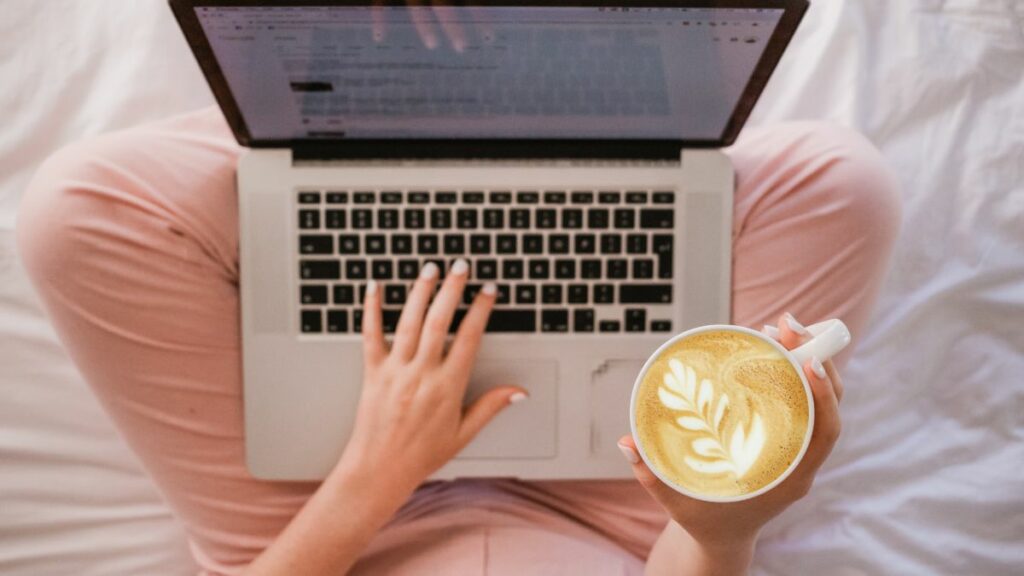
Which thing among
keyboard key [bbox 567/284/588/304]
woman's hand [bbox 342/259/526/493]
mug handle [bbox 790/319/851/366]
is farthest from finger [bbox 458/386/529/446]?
mug handle [bbox 790/319/851/366]

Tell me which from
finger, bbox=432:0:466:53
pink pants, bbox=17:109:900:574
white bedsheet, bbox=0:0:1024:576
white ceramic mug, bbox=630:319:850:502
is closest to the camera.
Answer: white ceramic mug, bbox=630:319:850:502

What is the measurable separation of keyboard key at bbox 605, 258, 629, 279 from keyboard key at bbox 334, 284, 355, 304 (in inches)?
9.8

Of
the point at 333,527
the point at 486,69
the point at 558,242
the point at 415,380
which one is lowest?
the point at 333,527

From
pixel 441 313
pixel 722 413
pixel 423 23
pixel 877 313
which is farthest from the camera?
pixel 877 313

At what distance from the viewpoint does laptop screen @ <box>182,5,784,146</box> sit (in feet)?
2.26

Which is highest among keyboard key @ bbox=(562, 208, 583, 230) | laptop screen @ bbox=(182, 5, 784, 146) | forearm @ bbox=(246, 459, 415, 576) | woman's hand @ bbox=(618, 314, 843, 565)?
laptop screen @ bbox=(182, 5, 784, 146)

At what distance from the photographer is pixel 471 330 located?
0.82m

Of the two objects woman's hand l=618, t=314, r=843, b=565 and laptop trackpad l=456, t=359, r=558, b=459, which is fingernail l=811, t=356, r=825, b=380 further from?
laptop trackpad l=456, t=359, r=558, b=459

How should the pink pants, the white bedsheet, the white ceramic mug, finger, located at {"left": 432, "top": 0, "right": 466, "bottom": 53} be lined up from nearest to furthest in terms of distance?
the white ceramic mug, finger, located at {"left": 432, "top": 0, "right": 466, "bottom": 53}, the pink pants, the white bedsheet

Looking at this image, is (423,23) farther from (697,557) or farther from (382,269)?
(697,557)

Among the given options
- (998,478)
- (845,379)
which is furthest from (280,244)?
(998,478)

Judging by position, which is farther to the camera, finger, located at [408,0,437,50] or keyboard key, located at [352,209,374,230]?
keyboard key, located at [352,209,374,230]

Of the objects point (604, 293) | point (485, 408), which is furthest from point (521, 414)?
point (604, 293)

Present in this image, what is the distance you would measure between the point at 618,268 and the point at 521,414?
0.58ft
